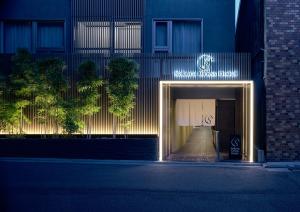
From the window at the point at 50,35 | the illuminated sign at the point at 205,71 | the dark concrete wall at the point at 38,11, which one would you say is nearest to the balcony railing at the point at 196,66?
the illuminated sign at the point at 205,71

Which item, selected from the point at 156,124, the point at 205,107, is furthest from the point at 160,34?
the point at 156,124

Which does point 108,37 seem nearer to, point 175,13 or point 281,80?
point 175,13

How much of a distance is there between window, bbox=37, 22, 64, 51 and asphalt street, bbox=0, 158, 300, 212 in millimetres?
8391

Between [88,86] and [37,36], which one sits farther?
[37,36]

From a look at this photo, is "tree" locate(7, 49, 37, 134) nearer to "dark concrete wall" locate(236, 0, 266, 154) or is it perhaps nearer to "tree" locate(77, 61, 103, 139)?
"tree" locate(77, 61, 103, 139)

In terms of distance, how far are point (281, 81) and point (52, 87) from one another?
28.5 feet

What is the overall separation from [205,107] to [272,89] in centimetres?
588

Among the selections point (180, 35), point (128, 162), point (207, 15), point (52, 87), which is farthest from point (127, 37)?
point (128, 162)

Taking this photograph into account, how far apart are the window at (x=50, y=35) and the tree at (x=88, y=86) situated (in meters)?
5.65

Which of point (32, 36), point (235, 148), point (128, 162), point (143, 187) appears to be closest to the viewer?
point (143, 187)

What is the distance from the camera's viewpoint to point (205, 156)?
2020cm

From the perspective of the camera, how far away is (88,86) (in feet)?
61.0

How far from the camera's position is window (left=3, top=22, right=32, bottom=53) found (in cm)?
2406

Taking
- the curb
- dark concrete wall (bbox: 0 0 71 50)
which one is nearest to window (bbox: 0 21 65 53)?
dark concrete wall (bbox: 0 0 71 50)
